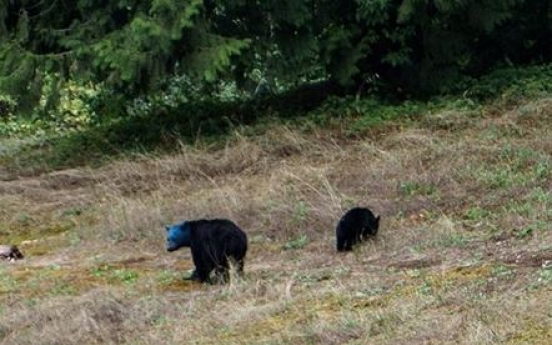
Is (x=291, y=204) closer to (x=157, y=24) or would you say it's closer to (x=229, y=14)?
(x=157, y=24)

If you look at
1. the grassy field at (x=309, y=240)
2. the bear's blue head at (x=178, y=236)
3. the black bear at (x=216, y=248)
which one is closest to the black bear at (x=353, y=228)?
the grassy field at (x=309, y=240)

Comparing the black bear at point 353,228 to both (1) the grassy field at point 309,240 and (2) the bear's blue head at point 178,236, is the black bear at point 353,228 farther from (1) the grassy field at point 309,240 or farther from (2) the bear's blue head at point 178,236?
(2) the bear's blue head at point 178,236

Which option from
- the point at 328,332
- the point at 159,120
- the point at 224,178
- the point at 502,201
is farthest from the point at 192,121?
the point at 328,332

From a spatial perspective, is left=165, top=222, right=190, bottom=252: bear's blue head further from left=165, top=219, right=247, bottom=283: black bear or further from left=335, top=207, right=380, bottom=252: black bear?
left=335, top=207, right=380, bottom=252: black bear

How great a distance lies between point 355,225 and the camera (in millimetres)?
12078

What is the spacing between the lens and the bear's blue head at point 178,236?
11.6 meters

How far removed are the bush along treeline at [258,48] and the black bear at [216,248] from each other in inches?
218

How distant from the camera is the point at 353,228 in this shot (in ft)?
39.6

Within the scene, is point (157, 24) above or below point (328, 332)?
above

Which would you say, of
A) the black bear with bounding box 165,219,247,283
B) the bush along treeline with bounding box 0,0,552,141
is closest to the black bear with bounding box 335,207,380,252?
the black bear with bounding box 165,219,247,283

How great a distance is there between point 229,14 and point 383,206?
18.1ft

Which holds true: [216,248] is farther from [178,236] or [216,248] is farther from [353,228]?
[353,228]

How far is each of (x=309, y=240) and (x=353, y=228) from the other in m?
0.92

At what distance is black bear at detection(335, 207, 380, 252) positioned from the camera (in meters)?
12.1
